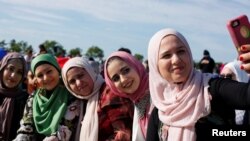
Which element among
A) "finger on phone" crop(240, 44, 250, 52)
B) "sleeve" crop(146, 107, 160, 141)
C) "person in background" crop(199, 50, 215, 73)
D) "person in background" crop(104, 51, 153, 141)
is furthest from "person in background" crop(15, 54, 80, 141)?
"person in background" crop(199, 50, 215, 73)

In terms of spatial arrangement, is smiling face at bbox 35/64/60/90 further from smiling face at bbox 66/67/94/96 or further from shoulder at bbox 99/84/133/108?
shoulder at bbox 99/84/133/108

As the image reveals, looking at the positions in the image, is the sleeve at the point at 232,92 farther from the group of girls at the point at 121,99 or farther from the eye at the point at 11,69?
the eye at the point at 11,69

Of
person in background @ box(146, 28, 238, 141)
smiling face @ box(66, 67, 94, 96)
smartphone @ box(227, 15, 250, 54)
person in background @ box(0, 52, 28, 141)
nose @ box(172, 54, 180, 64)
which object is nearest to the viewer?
smartphone @ box(227, 15, 250, 54)

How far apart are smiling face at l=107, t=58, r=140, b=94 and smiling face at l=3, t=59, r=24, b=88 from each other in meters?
1.49

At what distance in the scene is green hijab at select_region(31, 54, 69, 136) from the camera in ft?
12.4

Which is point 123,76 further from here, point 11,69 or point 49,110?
point 11,69

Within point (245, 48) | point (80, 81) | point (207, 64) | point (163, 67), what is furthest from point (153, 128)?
point (207, 64)

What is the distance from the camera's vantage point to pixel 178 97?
244 centimetres

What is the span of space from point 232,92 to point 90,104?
1.88 m

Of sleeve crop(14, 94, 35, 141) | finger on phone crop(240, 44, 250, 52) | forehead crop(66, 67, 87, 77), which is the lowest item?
sleeve crop(14, 94, 35, 141)

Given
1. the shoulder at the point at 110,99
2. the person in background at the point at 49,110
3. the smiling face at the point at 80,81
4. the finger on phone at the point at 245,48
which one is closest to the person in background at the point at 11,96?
the person in background at the point at 49,110

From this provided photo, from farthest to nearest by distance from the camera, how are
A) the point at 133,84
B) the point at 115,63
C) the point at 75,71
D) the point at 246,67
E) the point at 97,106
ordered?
the point at 75,71, the point at 97,106, the point at 115,63, the point at 133,84, the point at 246,67

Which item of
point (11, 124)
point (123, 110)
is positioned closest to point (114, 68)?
point (123, 110)

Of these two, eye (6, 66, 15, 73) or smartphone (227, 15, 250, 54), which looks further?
eye (6, 66, 15, 73)
